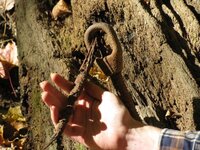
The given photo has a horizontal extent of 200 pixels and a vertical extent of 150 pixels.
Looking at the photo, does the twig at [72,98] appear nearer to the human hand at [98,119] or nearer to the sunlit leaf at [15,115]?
the human hand at [98,119]

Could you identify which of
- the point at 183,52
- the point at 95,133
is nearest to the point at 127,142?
the point at 95,133

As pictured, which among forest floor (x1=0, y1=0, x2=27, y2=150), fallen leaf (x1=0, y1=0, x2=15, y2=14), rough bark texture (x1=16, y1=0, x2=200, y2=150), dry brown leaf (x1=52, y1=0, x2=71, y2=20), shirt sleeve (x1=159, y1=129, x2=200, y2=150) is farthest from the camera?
fallen leaf (x1=0, y1=0, x2=15, y2=14)

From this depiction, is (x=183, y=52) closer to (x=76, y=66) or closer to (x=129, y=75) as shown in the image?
(x=129, y=75)

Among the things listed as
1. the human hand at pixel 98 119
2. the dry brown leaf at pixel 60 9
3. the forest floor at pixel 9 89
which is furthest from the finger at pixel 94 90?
the dry brown leaf at pixel 60 9

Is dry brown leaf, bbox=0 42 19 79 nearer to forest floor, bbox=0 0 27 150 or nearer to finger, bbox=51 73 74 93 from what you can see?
forest floor, bbox=0 0 27 150

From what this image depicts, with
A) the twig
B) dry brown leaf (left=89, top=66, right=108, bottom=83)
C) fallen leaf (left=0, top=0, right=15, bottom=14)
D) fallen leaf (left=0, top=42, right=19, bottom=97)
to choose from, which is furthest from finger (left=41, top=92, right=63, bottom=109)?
fallen leaf (left=0, top=0, right=15, bottom=14)

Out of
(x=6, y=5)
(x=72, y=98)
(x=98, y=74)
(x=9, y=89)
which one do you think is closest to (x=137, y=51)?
(x=98, y=74)
